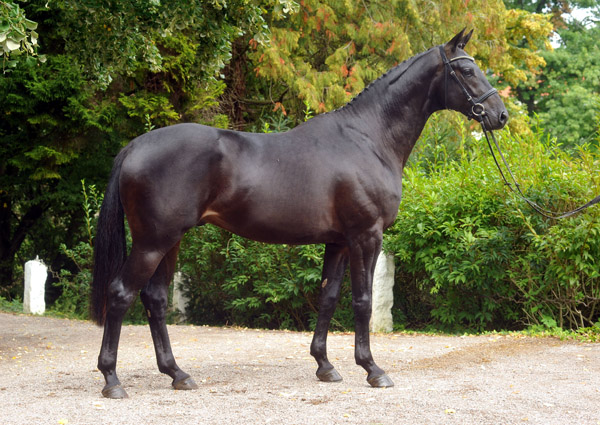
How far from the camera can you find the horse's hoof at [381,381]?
16.7 feet

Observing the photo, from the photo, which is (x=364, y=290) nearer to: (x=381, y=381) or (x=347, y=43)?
(x=381, y=381)

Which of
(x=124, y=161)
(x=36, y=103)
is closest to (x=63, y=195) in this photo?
(x=36, y=103)

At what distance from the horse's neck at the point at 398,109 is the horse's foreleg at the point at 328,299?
896mm

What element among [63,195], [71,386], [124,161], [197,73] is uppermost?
[197,73]

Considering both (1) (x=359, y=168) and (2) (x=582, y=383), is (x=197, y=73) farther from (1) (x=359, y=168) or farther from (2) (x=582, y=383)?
(2) (x=582, y=383)

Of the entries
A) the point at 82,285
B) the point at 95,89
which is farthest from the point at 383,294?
the point at 95,89

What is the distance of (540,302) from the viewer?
8125mm

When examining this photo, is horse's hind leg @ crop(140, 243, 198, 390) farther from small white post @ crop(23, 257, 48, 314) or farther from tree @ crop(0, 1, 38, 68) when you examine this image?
small white post @ crop(23, 257, 48, 314)

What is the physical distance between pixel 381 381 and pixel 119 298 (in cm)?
205

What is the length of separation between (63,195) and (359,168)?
895 centimetres

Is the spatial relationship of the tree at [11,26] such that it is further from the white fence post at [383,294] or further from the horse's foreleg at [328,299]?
the white fence post at [383,294]

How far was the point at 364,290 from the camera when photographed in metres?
5.18

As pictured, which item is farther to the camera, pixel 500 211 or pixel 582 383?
pixel 500 211

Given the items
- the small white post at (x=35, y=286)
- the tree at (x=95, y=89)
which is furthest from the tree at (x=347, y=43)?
the small white post at (x=35, y=286)
